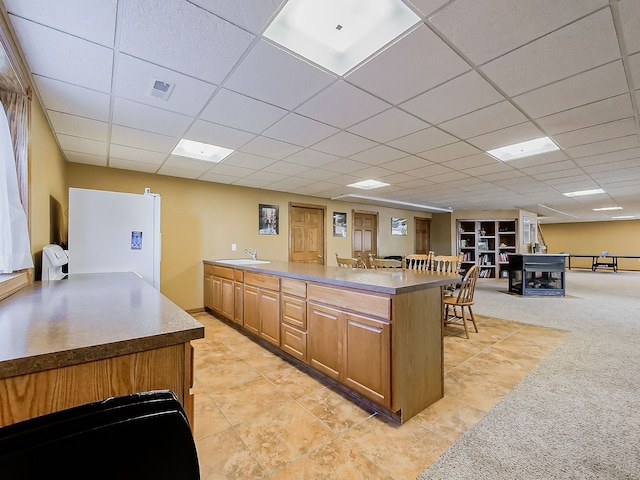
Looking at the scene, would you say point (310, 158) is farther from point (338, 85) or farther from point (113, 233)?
point (113, 233)

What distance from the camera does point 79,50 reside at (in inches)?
67.7

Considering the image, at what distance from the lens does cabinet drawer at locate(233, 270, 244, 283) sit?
3.87 metres

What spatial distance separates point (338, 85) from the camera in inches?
83.3

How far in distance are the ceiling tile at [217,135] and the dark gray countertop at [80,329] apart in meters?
1.86

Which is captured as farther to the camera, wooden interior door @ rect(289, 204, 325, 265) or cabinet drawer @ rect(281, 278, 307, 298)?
wooden interior door @ rect(289, 204, 325, 265)

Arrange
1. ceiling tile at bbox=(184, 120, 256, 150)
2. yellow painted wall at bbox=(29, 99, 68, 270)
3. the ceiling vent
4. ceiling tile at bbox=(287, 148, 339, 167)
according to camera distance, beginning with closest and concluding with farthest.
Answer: the ceiling vent → yellow painted wall at bbox=(29, 99, 68, 270) → ceiling tile at bbox=(184, 120, 256, 150) → ceiling tile at bbox=(287, 148, 339, 167)

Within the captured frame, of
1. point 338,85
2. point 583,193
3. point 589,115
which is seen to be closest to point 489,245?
point 583,193

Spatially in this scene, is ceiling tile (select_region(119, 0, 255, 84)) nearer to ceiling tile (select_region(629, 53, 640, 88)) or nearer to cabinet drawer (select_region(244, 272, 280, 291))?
cabinet drawer (select_region(244, 272, 280, 291))

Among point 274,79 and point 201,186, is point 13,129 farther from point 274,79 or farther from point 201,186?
point 201,186

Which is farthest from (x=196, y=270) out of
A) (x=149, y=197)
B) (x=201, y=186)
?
(x=149, y=197)

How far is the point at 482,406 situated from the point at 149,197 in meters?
3.76

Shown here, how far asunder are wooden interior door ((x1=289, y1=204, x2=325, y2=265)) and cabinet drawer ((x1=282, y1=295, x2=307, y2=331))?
3199 mm

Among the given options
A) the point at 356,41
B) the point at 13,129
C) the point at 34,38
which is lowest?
the point at 13,129

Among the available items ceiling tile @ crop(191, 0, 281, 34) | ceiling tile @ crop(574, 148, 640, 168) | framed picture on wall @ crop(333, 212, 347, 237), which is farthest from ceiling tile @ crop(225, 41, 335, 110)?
framed picture on wall @ crop(333, 212, 347, 237)
